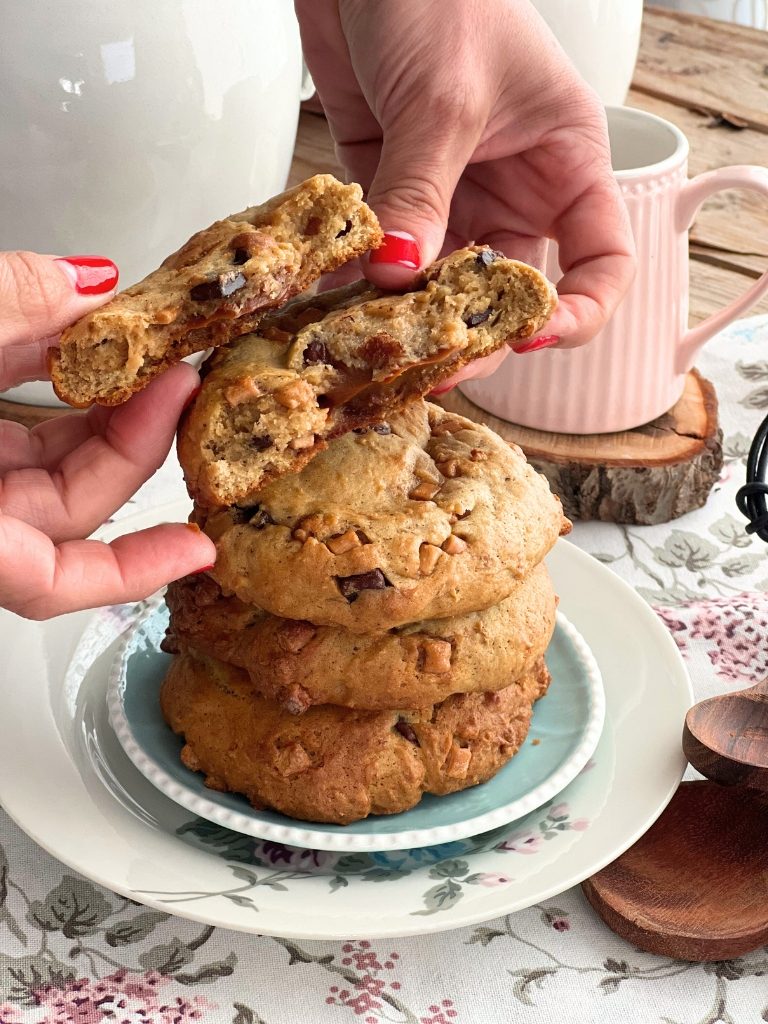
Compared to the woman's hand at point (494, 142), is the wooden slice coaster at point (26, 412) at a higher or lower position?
lower

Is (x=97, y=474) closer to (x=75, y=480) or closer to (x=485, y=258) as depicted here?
(x=75, y=480)

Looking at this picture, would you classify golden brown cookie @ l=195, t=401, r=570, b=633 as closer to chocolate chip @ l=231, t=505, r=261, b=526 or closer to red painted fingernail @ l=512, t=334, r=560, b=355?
chocolate chip @ l=231, t=505, r=261, b=526

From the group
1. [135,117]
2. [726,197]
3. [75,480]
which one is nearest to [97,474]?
[75,480]

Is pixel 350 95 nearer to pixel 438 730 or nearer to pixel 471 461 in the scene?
pixel 471 461

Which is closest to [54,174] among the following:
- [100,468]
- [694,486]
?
[100,468]

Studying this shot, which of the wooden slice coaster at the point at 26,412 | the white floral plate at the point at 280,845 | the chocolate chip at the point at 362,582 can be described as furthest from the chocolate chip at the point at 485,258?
the wooden slice coaster at the point at 26,412

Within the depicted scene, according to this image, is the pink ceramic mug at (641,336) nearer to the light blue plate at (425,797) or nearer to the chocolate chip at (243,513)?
the light blue plate at (425,797)
